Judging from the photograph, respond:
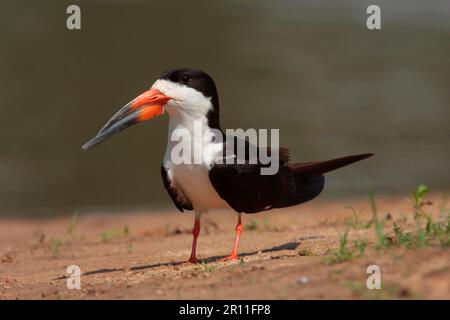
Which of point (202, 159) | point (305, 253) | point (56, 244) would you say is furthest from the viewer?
point (56, 244)

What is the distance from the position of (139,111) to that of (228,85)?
→ 7.68 metres

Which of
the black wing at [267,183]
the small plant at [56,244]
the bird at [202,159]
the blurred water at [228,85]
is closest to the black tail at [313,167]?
the black wing at [267,183]

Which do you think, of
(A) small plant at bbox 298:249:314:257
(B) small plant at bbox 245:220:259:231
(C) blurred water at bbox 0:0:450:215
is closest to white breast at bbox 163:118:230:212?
(A) small plant at bbox 298:249:314:257

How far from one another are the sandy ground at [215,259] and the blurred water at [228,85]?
1.25m

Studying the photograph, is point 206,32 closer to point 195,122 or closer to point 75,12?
point 75,12

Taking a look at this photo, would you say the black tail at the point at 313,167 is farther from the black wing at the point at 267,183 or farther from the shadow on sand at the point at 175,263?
the shadow on sand at the point at 175,263

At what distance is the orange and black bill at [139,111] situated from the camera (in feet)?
20.0

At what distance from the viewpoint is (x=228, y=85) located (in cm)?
1381

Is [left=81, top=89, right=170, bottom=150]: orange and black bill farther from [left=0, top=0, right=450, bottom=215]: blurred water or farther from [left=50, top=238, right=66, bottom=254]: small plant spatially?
[left=0, top=0, right=450, bottom=215]: blurred water

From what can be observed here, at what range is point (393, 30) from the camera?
51.3 feet

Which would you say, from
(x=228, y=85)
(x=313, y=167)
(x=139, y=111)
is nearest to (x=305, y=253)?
(x=313, y=167)

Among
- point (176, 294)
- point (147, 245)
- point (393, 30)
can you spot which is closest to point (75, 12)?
point (393, 30)

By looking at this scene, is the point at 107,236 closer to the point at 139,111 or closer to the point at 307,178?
the point at 307,178
